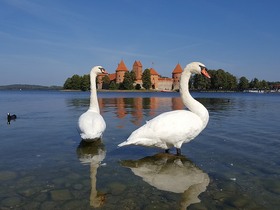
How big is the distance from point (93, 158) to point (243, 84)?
16958cm

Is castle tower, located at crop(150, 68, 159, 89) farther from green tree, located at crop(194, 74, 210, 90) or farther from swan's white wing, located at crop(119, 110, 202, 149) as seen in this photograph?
swan's white wing, located at crop(119, 110, 202, 149)

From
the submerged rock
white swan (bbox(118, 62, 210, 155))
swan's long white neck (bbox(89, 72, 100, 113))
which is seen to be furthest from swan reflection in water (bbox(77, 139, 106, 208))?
swan's long white neck (bbox(89, 72, 100, 113))

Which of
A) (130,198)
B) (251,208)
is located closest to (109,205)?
(130,198)

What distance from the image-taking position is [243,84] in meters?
165

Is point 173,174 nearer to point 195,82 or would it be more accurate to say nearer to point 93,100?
point 93,100

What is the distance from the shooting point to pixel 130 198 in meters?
4.98

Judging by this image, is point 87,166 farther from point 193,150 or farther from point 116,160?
point 193,150

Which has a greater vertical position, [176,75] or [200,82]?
[176,75]

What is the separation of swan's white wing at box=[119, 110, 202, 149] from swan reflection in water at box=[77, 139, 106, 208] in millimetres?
968

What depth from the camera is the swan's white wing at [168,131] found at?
6.85m

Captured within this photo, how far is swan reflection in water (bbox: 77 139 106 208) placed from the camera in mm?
4918

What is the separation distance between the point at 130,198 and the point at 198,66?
13.9ft

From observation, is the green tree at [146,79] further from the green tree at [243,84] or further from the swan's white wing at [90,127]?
the swan's white wing at [90,127]

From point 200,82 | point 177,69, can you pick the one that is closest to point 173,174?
point 200,82
